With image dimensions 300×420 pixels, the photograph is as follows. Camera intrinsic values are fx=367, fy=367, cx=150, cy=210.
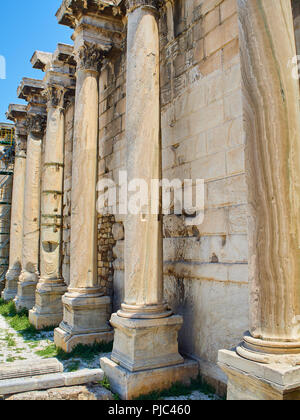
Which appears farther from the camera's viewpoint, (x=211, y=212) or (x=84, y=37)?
(x=84, y=37)

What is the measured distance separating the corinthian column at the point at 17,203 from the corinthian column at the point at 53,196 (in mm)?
3905

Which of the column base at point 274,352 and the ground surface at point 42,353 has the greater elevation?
the column base at point 274,352

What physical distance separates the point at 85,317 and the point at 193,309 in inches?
96.3

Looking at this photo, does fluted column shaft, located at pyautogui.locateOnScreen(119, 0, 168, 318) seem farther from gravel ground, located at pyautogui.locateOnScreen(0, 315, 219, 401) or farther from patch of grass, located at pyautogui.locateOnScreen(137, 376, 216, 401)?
gravel ground, located at pyautogui.locateOnScreen(0, 315, 219, 401)

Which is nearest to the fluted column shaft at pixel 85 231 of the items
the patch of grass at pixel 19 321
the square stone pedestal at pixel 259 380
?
the patch of grass at pixel 19 321

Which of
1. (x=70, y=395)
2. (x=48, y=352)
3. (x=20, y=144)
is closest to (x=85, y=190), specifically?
(x=48, y=352)

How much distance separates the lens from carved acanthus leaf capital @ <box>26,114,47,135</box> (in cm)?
1147

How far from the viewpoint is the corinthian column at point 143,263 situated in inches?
176

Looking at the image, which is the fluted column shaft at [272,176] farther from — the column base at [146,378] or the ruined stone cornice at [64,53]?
the ruined stone cornice at [64,53]

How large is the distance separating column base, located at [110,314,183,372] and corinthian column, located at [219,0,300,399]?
1.58 metres

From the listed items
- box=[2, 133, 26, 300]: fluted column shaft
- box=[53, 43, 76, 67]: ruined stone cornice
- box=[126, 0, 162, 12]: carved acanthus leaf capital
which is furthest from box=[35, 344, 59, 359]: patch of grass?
box=[2, 133, 26, 300]: fluted column shaft

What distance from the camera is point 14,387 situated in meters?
3.92
